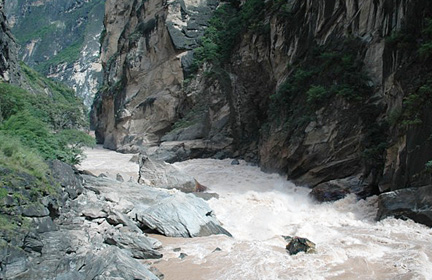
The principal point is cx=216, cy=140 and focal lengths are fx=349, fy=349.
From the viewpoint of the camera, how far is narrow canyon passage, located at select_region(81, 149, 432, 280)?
7.27 m

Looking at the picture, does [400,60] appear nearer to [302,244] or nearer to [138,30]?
[302,244]

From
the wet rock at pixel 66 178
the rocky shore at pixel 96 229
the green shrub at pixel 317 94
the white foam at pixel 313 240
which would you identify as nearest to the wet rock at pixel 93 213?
the rocky shore at pixel 96 229

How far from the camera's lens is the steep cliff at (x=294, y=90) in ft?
39.2

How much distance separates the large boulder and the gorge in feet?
0.13

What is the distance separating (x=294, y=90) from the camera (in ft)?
A: 62.0

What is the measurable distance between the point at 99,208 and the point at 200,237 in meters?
3.09

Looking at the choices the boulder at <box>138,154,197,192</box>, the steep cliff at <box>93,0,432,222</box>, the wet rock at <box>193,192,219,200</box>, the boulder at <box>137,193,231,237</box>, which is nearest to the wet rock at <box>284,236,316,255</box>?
the boulder at <box>137,193,231,237</box>

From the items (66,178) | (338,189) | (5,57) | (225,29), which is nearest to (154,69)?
(225,29)

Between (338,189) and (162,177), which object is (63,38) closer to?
(162,177)

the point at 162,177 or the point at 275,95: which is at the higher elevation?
the point at 275,95

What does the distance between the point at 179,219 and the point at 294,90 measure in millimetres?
11201

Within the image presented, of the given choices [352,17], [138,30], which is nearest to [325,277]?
[352,17]

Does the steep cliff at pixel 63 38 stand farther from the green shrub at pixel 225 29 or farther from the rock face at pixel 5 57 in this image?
the green shrub at pixel 225 29

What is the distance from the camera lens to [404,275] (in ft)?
22.1
